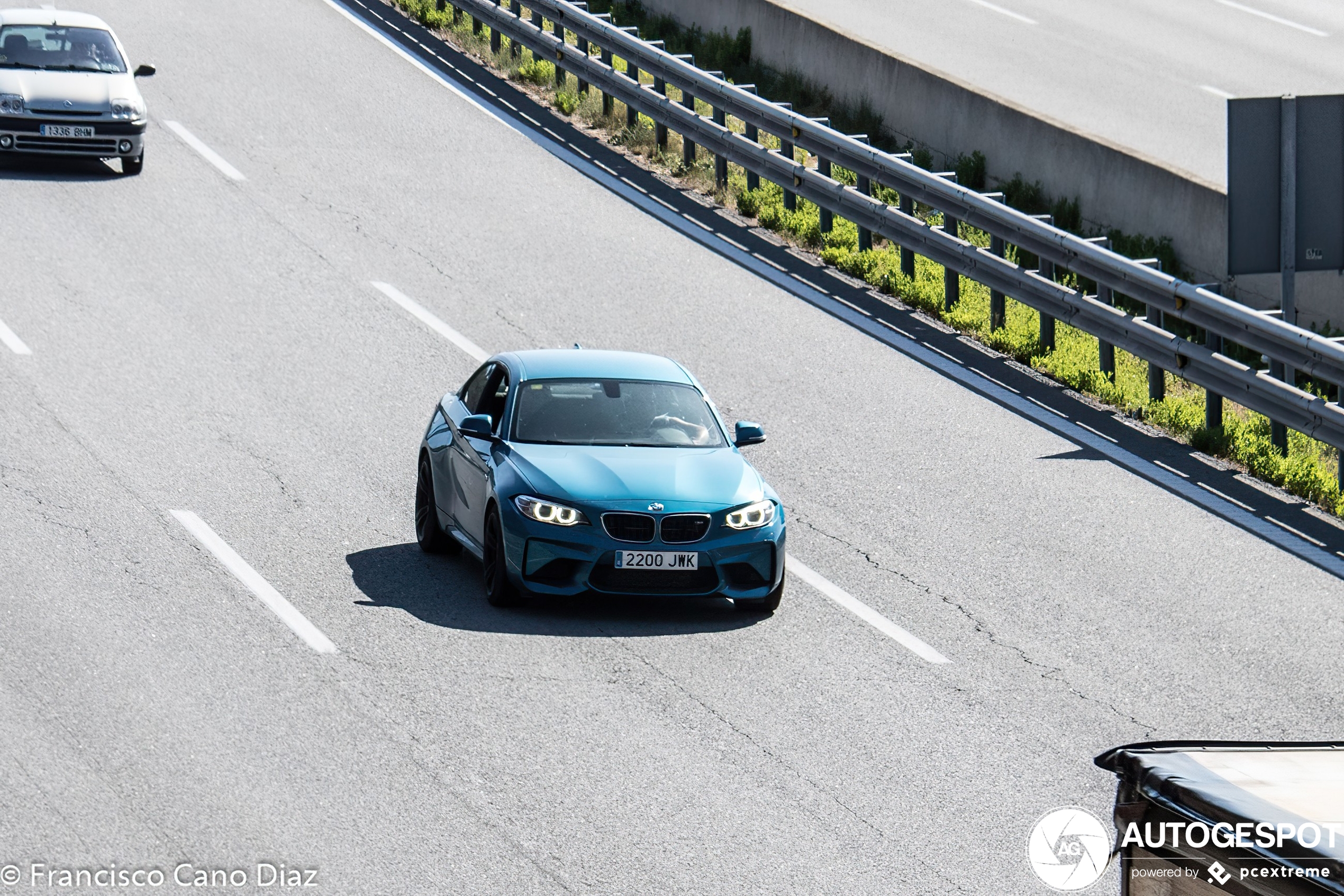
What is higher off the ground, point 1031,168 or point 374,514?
point 1031,168

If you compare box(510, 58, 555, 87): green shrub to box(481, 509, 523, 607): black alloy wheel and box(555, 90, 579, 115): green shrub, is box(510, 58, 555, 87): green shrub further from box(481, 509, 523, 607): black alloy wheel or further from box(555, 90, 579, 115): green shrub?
box(481, 509, 523, 607): black alloy wheel

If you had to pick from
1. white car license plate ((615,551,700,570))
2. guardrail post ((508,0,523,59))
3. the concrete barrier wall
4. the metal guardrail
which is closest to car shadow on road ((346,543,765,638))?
white car license plate ((615,551,700,570))

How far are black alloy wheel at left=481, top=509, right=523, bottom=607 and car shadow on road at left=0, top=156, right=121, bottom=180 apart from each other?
11.9m

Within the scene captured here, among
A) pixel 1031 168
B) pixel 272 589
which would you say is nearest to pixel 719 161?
pixel 1031 168

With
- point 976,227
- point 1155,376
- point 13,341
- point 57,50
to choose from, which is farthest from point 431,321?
point 57,50

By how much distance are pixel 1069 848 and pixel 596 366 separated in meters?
5.00

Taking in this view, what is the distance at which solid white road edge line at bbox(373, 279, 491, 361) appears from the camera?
1634 centimetres

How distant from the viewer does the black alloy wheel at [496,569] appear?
1098cm

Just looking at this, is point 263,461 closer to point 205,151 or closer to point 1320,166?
point 1320,166

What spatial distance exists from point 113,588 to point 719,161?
1213 cm

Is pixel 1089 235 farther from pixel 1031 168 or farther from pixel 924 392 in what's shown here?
pixel 924 392

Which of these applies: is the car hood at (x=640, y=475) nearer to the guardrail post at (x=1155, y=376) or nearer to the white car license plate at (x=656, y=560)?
the white car license plate at (x=656, y=560)

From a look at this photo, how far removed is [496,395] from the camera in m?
12.3

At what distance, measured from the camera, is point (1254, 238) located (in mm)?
14297
